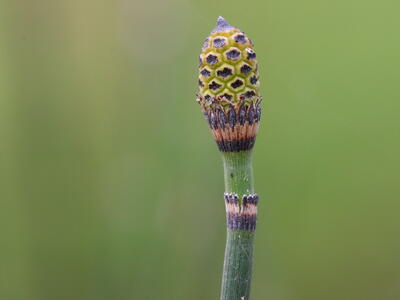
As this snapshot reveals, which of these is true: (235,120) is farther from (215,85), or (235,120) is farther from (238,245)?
(238,245)

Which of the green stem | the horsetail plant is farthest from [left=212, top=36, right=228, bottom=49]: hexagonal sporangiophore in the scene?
the green stem

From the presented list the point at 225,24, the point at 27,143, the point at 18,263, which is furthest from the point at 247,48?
the point at 18,263

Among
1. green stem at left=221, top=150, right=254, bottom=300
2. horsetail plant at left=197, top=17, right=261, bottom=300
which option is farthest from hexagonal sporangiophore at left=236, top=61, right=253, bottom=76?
green stem at left=221, top=150, right=254, bottom=300

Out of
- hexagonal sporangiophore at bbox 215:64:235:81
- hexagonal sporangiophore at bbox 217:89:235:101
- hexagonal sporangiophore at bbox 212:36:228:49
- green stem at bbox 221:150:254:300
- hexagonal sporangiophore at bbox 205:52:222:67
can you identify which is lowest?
green stem at bbox 221:150:254:300

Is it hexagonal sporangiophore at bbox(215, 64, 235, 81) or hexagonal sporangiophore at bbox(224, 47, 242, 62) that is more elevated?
Result: hexagonal sporangiophore at bbox(224, 47, 242, 62)

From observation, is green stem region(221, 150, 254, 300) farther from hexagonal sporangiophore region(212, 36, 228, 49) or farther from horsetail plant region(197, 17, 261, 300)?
hexagonal sporangiophore region(212, 36, 228, 49)

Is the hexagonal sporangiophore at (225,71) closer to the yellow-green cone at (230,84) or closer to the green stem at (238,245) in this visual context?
the yellow-green cone at (230,84)

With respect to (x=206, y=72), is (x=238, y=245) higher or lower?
lower

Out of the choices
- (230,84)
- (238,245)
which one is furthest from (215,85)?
(238,245)
